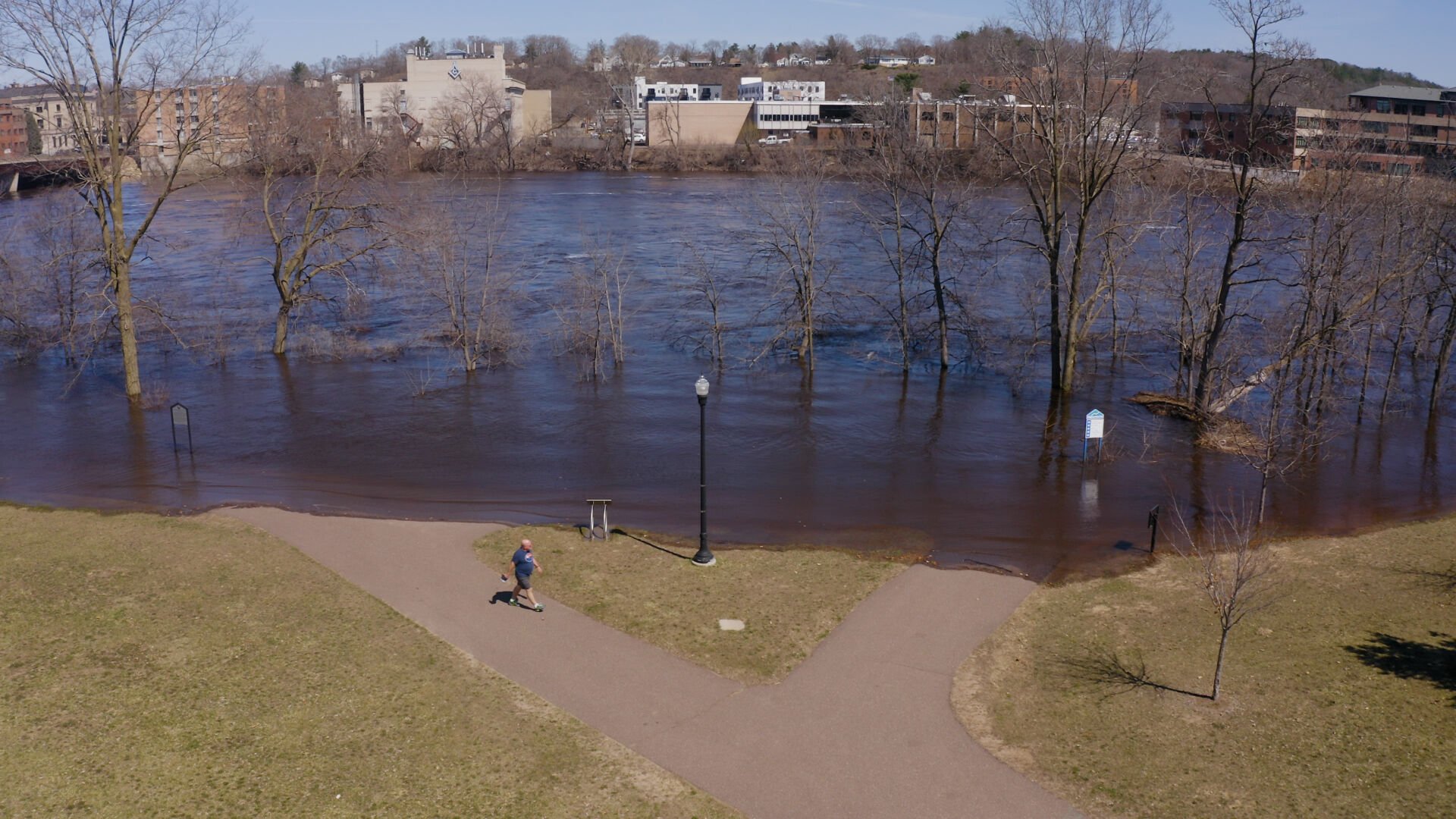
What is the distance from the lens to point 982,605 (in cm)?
1755

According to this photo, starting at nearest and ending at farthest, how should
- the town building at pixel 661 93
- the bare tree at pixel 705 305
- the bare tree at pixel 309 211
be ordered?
the bare tree at pixel 309 211, the bare tree at pixel 705 305, the town building at pixel 661 93

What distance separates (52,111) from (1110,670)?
10985 centimetres

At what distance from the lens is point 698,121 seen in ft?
424

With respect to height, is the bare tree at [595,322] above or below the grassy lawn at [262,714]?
above

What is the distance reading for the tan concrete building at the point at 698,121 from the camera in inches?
5005

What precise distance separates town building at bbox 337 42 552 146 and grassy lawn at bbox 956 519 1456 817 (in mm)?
108602

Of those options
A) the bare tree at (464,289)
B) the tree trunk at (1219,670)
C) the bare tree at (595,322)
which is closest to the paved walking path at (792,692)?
the tree trunk at (1219,670)

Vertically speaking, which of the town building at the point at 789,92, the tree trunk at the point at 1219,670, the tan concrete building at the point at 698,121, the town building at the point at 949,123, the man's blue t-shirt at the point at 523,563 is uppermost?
the town building at the point at 789,92

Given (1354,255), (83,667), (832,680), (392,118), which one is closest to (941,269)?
(1354,255)

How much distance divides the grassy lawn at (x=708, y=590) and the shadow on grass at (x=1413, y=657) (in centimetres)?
702

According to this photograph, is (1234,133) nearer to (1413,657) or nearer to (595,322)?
(595,322)

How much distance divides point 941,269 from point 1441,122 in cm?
3967

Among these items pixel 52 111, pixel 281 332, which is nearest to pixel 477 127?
pixel 52 111

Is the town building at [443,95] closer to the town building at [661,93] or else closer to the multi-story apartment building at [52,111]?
the town building at [661,93]
